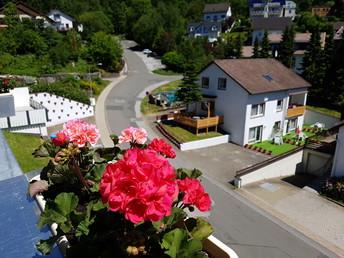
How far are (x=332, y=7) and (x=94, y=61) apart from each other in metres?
95.0

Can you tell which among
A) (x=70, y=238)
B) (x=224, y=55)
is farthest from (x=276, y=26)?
(x=70, y=238)

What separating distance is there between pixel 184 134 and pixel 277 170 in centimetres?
939

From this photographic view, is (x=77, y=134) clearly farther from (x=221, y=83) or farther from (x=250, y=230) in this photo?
(x=221, y=83)

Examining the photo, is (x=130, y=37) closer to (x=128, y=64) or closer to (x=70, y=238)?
(x=128, y=64)

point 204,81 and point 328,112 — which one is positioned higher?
point 204,81

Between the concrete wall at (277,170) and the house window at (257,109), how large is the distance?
5.99 m

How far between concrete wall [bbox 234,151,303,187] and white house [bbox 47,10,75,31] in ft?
212

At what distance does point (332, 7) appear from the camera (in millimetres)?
106312

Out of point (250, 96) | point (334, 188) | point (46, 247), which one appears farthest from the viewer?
point (250, 96)

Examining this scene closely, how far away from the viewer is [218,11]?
110 m

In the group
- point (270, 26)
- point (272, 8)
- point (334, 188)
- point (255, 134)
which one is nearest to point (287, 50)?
point (255, 134)

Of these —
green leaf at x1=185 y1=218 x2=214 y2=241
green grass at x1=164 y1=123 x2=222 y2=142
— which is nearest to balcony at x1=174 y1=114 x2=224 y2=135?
green grass at x1=164 y1=123 x2=222 y2=142

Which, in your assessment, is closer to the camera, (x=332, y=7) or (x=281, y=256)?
(x=281, y=256)

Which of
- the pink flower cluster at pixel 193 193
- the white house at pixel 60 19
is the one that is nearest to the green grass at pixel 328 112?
the pink flower cluster at pixel 193 193
